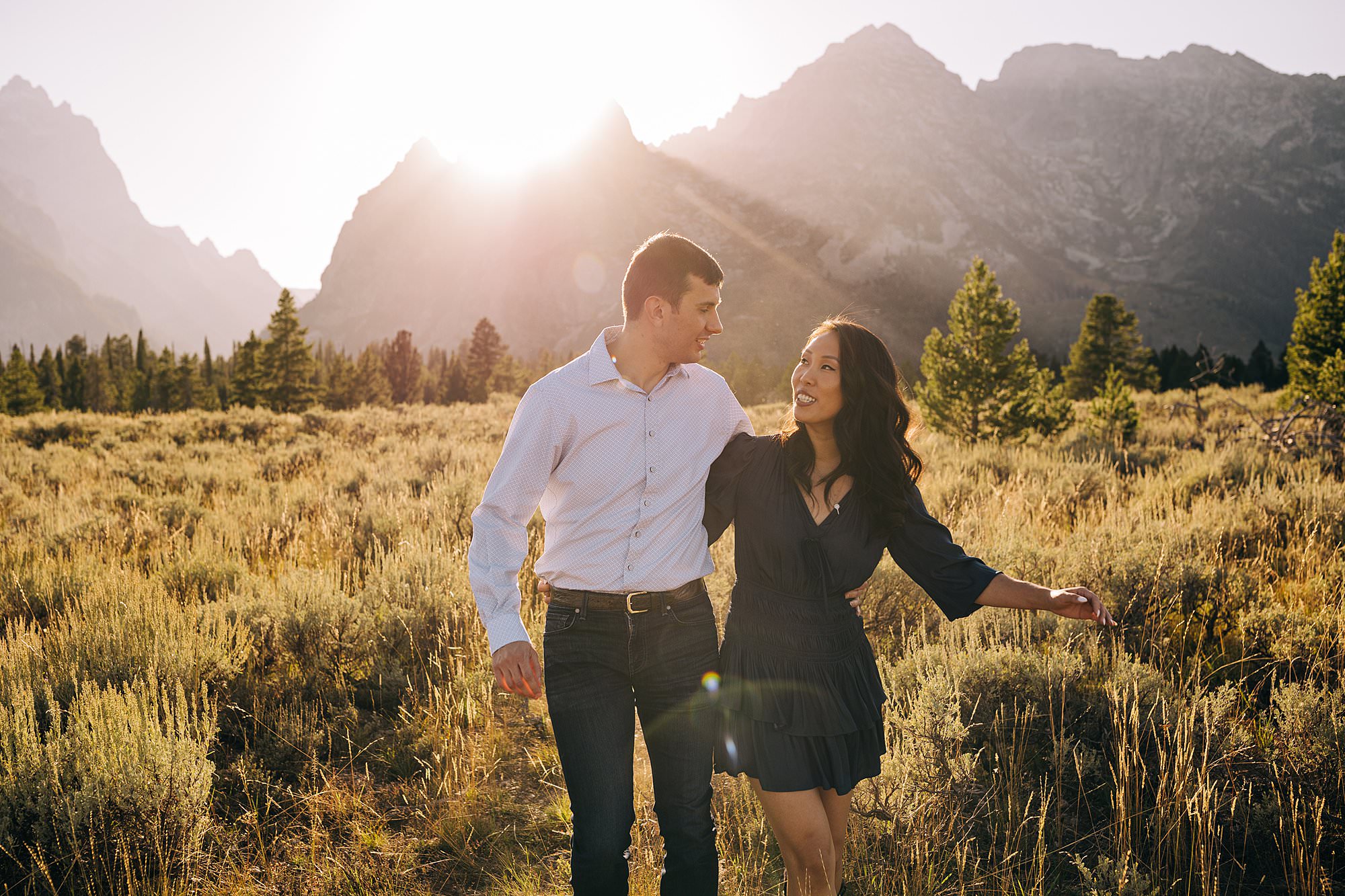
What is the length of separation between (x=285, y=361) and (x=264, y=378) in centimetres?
181

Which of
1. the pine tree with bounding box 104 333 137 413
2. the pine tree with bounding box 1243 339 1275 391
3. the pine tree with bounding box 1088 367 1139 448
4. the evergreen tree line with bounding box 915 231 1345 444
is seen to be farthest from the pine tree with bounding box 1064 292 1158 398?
the pine tree with bounding box 104 333 137 413

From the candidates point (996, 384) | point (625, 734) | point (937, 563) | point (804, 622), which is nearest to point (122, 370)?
point (996, 384)

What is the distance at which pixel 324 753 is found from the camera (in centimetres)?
385

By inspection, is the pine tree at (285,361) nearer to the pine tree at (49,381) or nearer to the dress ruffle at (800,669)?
the pine tree at (49,381)

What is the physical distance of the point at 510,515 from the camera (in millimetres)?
2287

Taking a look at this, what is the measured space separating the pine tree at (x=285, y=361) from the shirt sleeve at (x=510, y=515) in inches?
1708

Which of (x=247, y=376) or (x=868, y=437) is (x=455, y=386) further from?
(x=868, y=437)

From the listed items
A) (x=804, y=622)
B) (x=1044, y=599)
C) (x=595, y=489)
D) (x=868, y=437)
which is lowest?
(x=804, y=622)

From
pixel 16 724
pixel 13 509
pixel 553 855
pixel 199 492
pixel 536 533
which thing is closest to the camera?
pixel 16 724

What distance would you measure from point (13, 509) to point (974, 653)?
1138 centimetres

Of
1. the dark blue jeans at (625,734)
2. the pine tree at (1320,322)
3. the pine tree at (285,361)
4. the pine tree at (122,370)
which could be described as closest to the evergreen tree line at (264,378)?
the pine tree at (285,361)

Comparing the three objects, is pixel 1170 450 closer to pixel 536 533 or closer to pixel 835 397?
pixel 536 533

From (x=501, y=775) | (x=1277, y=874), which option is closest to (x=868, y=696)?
(x=1277, y=874)

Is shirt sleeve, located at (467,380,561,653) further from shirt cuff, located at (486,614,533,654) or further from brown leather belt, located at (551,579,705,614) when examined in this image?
brown leather belt, located at (551,579,705,614)
